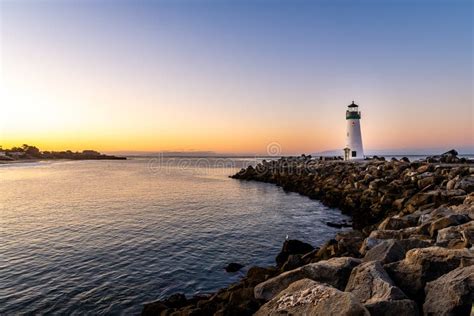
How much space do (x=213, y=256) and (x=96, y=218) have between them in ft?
33.3

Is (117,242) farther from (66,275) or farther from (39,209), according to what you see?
(39,209)

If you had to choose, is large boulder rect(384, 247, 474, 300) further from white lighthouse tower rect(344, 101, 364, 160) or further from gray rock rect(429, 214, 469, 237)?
white lighthouse tower rect(344, 101, 364, 160)

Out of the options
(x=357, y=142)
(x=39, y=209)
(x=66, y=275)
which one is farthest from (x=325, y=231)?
(x=357, y=142)

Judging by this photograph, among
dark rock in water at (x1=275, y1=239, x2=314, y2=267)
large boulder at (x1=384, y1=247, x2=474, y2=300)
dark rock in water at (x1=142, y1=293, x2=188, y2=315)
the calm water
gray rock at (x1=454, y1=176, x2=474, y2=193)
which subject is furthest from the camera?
gray rock at (x1=454, y1=176, x2=474, y2=193)

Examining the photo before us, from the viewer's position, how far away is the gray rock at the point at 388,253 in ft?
20.4

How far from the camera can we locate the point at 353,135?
44.9 meters

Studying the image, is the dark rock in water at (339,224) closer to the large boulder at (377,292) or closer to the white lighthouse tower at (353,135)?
the large boulder at (377,292)

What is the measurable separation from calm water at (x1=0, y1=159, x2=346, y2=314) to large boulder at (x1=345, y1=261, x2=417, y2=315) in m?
5.16

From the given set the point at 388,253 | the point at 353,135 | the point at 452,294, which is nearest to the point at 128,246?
the point at 388,253

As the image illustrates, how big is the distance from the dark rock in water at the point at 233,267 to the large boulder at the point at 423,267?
6.14m

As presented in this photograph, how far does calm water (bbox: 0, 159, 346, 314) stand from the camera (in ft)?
29.5

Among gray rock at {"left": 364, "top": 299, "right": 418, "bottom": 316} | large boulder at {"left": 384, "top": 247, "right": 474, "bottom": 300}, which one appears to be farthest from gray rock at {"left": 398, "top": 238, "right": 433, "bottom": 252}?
gray rock at {"left": 364, "top": 299, "right": 418, "bottom": 316}

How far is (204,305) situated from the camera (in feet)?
22.0

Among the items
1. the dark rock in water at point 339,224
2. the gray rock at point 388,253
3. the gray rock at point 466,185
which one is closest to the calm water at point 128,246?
the dark rock in water at point 339,224
